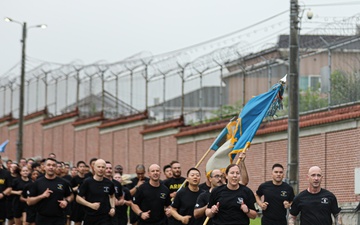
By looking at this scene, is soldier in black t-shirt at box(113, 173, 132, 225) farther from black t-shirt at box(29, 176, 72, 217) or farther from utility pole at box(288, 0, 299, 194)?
utility pole at box(288, 0, 299, 194)

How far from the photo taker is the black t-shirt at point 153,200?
73.1 ft

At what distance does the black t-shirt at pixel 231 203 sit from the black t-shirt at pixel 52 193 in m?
5.72

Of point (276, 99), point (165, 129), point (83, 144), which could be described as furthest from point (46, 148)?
point (276, 99)

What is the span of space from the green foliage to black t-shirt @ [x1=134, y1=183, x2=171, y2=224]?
10.6 m

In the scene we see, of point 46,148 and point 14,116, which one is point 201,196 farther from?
point 14,116

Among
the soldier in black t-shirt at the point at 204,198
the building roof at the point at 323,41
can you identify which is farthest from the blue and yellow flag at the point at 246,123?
the building roof at the point at 323,41

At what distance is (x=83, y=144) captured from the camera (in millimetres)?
54344

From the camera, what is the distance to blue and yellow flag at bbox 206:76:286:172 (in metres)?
24.0

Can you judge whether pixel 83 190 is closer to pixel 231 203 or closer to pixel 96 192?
pixel 96 192

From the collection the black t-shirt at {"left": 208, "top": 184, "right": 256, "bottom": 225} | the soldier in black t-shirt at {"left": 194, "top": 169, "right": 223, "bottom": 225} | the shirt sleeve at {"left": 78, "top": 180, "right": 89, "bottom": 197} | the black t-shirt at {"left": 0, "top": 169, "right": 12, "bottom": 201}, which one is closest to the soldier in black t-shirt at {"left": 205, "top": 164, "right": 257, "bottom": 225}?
the black t-shirt at {"left": 208, "top": 184, "right": 256, "bottom": 225}

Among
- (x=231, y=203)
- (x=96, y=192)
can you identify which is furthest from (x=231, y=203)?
(x=96, y=192)

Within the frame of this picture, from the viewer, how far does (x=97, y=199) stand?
2180 cm

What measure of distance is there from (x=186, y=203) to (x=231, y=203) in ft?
9.50

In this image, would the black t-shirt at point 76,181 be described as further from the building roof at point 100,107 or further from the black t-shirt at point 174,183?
the building roof at point 100,107
